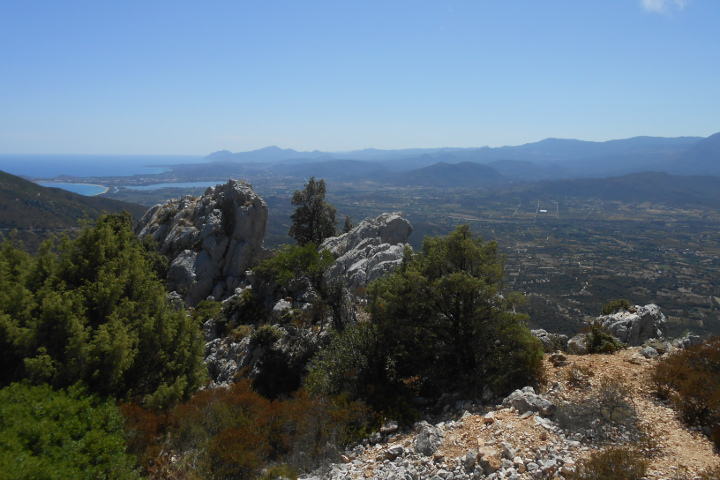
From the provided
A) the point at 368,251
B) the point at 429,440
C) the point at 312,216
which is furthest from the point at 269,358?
the point at 312,216

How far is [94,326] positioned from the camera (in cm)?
1305

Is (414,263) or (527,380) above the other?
(414,263)

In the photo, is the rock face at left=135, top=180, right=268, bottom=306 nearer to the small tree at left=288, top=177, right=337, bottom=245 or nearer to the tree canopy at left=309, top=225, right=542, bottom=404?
the small tree at left=288, top=177, right=337, bottom=245

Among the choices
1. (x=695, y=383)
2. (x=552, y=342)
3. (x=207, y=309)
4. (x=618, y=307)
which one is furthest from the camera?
(x=207, y=309)

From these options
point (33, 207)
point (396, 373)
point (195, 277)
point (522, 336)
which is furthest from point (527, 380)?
point (33, 207)

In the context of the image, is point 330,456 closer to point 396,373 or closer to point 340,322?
point 396,373

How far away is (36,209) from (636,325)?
375 feet

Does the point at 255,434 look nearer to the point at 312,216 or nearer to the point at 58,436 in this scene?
the point at 58,436

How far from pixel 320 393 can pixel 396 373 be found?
3.03m

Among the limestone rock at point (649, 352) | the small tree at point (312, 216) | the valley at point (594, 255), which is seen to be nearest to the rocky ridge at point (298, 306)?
the small tree at point (312, 216)

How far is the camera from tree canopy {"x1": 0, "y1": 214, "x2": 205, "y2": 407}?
11.2 metres

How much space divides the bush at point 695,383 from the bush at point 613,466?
2656mm

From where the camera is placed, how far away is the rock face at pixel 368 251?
23475 millimetres

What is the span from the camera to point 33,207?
8481 centimetres
